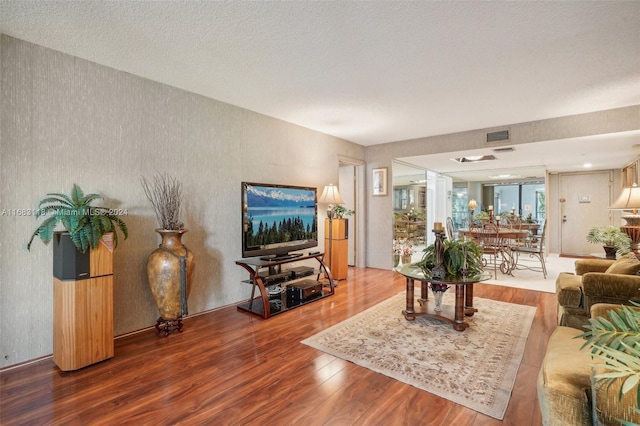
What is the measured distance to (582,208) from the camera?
746 centimetres

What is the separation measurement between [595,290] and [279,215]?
3.23 m

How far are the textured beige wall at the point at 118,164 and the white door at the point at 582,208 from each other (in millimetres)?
7666

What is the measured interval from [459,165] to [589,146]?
237 centimetres

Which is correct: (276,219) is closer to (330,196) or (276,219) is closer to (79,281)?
(330,196)

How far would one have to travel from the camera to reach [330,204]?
5.14 m

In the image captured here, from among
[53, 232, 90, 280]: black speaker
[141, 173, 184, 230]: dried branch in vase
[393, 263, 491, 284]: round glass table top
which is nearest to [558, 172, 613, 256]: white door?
[393, 263, 491, 284]: round glass table top

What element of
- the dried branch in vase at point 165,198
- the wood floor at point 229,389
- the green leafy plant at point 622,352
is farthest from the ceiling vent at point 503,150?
the dried branch in vase at point 165,198

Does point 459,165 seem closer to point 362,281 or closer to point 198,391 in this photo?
point 362,281

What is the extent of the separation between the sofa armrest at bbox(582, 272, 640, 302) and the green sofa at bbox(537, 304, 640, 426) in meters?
1.05

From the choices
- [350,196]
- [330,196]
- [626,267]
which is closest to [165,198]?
[330,196]

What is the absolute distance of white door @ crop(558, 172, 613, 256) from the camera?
722cm

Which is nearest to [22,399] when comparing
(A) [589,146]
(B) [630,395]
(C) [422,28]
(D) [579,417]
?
(D) [579,417]

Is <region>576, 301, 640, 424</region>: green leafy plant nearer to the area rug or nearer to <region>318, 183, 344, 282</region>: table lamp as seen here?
the area rug

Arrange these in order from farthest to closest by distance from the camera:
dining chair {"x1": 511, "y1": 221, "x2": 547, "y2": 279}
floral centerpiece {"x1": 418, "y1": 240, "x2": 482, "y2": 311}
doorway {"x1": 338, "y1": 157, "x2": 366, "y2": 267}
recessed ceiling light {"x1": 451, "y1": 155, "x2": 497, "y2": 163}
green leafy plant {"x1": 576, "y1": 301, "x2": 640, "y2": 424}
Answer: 1. doorway {"x1": 338, "y1": 157, "x2": 366, "y2": 267}
2. recessed ceiling light {"x1": 451, "y1": 155, "x2": 497, "y2": 163}
3. dining chair {"x1": 511, "y1": 221, "x2": 547, "y2": 279}
4. floral centerpiece {"x1": 418, "y1": 240, "x2": 482, "y2": 311}
5. green leafy plant {"x1": 576, "y1": 301, "x2": 640, "y2": 424}
